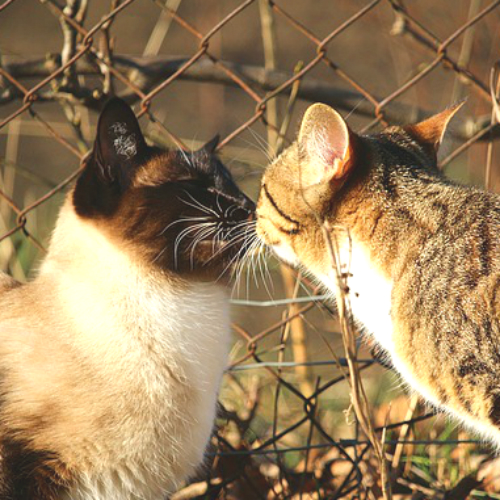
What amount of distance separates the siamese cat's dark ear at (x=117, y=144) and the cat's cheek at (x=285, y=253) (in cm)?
50

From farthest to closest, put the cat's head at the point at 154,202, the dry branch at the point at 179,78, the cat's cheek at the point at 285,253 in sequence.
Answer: the dry branch at the point at 179,78 < the cat's cheek at the point at 285,253 < the cat's head at the point at 154,202

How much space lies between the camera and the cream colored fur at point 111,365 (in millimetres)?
2160

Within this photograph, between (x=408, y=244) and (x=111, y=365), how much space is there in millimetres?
865

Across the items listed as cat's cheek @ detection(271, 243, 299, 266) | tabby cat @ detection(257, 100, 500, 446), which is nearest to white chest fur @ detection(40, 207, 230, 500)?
cat's cheek @ detection(271, 243, 299, 266)

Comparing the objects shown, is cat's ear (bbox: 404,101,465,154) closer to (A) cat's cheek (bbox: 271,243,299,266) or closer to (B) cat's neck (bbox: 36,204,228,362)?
(A) cat's cheek (bbox: 271,243,299,266)

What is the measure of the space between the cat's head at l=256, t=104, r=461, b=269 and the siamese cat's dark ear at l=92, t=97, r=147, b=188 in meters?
0.44

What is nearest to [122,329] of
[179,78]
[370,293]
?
[370,293]

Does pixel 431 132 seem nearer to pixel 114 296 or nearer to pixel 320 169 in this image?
pixel 320 169

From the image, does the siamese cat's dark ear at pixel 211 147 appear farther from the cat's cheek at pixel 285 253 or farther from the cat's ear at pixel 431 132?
the cat's ear at pixel 431 132

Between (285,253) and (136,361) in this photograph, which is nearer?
(136,361)

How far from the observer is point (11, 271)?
11.9 feet

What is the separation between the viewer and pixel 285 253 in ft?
8.54

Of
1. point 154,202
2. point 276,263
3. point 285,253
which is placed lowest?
point 285,253

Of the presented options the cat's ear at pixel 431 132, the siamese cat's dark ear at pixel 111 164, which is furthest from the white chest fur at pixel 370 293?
the siamese cat's dark ear at pixel 111 164
